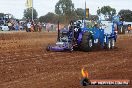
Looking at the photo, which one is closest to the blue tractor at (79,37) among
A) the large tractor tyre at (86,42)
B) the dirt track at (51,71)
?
the large tractor tyre at (86,42)

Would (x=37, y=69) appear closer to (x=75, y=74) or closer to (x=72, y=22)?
(x=75, y=74)

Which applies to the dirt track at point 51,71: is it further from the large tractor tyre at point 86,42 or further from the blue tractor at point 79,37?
the large tractor tyre at point 86,42

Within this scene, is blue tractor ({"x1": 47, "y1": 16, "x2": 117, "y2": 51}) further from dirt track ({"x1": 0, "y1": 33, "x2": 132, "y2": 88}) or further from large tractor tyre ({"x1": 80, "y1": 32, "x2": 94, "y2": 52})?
dirt track ({"x1": 0, "y1": 33, "x2": 132, "y2": 88})

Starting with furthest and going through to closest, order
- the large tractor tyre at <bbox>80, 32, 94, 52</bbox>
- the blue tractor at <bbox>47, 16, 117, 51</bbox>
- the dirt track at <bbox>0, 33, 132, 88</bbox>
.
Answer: the large tractor tyre at <bbox>80, 32, 94, 52</bbox>
the blue tractor at <bbox>47, 16, 117, 51</bbox>
the dirt track at <bbox>0, 33, 132, 88</bbox>

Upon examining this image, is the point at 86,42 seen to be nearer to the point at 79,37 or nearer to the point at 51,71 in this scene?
the point at 79,37

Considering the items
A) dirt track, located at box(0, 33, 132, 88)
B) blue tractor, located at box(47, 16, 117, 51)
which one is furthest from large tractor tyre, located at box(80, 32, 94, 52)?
dirt track, located at box(0, 33, 132, 88)

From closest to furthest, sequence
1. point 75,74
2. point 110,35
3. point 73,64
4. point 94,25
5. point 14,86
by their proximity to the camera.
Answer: point 14,86
point 75,74
point 73,64
point 94,25
point 110,35

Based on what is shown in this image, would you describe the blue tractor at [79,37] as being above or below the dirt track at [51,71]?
above

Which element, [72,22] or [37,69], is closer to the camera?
[37,69]

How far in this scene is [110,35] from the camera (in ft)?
76.7

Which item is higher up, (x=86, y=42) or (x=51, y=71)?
(x=86, y=42)

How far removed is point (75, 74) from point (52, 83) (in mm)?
1743

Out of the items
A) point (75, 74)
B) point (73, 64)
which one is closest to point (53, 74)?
point (75, 74)

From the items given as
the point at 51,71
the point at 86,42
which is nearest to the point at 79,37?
the point at 86,42
